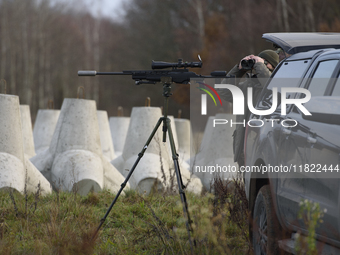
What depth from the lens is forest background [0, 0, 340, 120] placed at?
26562 millimetres

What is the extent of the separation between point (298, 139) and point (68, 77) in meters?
35.7

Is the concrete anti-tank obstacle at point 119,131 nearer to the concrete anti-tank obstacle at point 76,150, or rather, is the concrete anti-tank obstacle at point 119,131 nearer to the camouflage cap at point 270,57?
the concrete anti-tank obstacle at point 76,150

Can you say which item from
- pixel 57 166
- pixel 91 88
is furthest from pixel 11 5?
pixel 57 166

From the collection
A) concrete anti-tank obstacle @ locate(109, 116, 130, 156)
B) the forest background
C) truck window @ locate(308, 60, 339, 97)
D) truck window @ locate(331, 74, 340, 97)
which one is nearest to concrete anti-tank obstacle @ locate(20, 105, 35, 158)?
concrete anti-tank obstacle @ locate(109, 116, 130, 156)

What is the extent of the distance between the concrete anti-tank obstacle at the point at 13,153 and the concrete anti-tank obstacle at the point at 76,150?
728 millimetres

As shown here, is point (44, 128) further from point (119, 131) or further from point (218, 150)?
point (218, 150)

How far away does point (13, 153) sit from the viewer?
22.7 feet

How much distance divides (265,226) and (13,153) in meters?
4.38

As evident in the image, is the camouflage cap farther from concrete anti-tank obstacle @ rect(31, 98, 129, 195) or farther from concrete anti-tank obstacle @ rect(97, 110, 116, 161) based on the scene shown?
concrete anti-tank obstacle @ rect(97, 110, 116, 161)

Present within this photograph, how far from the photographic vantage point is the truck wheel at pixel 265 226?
3547 millimetres

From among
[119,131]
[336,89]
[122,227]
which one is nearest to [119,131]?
[119,131]

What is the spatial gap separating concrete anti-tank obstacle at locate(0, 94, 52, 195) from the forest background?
18018mm

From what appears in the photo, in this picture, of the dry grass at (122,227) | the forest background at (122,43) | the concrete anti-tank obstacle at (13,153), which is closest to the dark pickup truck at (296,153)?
the dry grass at (122,227)

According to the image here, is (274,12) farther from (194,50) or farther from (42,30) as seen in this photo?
(42,30)
